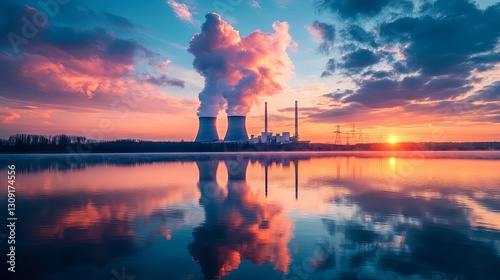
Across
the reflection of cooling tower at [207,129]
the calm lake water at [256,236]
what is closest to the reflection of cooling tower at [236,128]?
the reflection of cooling tower at [207,129]

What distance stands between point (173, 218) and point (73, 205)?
13.5ft

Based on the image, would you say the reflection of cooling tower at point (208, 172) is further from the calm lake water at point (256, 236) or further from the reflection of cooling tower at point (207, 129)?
the reflection of cooling tower at point (207, 129)

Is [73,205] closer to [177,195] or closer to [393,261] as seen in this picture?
[177,195]

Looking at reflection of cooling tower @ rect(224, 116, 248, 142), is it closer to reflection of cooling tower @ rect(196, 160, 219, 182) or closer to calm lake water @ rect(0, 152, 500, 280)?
reflection of cooling tower @ rect(196, 160, 219, 182)

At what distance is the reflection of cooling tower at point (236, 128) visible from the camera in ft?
182

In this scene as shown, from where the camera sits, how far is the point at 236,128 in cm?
5681

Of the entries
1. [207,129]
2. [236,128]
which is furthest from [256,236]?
[236,128]

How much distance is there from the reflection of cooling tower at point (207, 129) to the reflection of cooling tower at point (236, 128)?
277cm

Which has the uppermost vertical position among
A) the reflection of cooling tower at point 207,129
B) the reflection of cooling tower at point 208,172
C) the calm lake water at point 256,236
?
the reflection of cooling tower at point 207,129

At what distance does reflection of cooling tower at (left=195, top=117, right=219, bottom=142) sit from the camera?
55.2 m

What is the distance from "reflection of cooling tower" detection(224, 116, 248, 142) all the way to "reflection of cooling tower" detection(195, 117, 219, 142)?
9.07 feet

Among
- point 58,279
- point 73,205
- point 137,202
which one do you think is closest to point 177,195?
point 137,202

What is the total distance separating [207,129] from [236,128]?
524 centimetres

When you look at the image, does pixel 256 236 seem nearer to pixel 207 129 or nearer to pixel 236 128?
pixel 207 129
